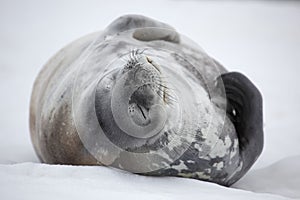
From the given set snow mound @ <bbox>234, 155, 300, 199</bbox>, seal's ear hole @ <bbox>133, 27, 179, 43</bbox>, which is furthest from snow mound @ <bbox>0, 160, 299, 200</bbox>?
seal's ear hole @ <bbox>133, 27, 179, 43</bbox>

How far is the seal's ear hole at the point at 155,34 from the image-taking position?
2.78m

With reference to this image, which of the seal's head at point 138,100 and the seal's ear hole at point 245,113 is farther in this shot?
the seal's ear hole at point 245,113

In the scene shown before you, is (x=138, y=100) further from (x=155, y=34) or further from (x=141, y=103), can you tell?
(x=155, y=34)

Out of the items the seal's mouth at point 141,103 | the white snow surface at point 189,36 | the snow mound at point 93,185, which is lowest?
the white snow surface at point 189,36

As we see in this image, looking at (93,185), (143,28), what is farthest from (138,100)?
(143,28)

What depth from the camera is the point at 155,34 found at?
2836 mm

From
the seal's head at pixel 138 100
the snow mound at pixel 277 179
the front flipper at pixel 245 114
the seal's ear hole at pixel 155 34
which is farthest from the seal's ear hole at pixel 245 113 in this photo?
the seal's head at pixel 138 100

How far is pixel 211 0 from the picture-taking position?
26.9 feet

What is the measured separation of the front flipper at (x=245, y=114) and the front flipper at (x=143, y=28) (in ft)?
1.42

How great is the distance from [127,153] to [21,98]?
2.07 m

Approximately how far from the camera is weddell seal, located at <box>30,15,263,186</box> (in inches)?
74.6

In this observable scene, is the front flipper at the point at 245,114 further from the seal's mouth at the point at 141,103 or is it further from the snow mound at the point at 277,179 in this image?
the seal's mouth at the point at 141,103

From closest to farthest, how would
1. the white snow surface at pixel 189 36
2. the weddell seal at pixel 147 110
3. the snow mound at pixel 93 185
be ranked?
the snow mound at pixel 93 185, the white snow surface at pixel 189 36, the weddell seal at pixel 147 110

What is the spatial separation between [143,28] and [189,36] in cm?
293
